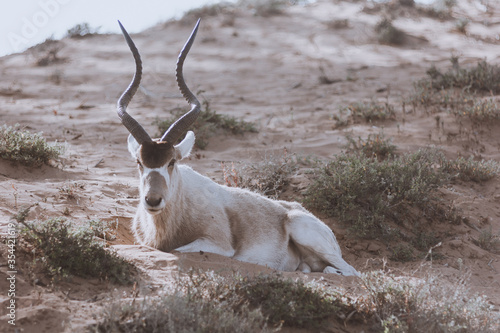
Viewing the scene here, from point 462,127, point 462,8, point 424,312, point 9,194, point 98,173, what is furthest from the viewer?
point 462,8

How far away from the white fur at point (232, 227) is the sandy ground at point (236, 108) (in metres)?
0.51

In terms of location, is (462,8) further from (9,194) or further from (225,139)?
(9,194)

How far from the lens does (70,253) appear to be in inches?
175

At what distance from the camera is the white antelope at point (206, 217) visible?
5.70 m

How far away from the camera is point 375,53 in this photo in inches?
768

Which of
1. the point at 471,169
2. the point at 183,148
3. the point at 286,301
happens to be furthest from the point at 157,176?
the point at 471,169

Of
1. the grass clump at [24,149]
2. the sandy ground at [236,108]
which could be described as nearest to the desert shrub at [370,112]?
the sandy ground at [236,108]

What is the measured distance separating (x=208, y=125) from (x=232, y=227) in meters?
4.34

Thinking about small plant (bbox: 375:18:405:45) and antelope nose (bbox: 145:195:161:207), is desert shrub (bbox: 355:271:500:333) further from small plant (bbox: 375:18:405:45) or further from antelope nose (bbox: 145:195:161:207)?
small plant (bbox: 375:18:405:45)

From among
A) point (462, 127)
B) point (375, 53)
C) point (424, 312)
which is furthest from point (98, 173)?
point (375, 53)

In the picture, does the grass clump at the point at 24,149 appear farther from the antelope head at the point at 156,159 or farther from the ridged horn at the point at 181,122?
the ridged horn at the point at 181,122

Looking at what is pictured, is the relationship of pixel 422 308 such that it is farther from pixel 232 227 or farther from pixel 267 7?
pixel 267 7

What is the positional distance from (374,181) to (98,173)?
187 inches

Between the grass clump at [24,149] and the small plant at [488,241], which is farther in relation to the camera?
the grass clump at [24,149]
